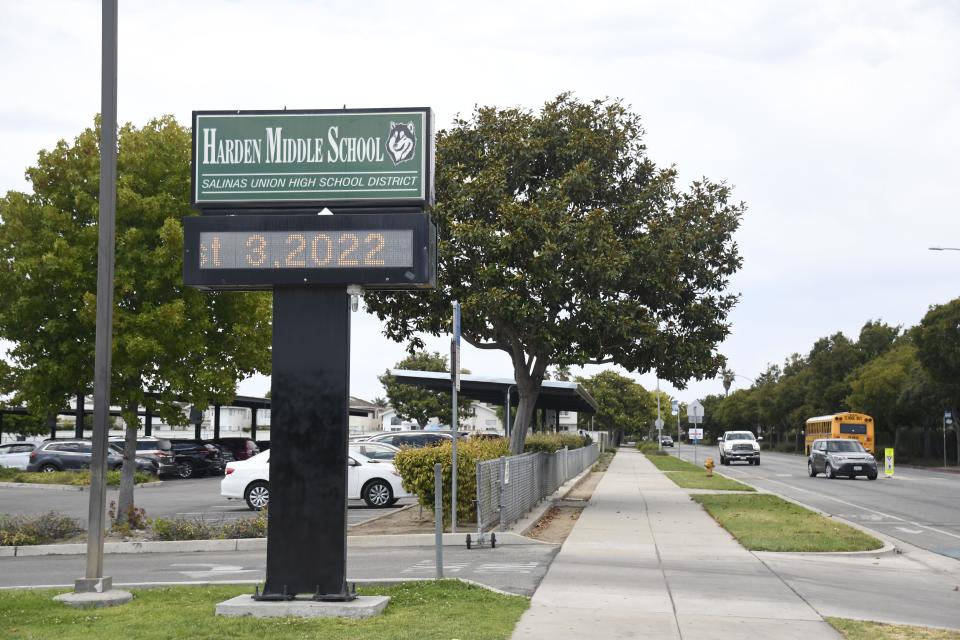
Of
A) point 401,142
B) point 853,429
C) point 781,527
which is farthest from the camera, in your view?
point 853,429

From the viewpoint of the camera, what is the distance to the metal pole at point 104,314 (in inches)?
386

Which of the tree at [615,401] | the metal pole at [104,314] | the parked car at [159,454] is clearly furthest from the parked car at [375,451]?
the tree at [615,401]

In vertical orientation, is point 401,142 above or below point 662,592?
above

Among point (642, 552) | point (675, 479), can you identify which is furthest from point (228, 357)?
point (675, 479)

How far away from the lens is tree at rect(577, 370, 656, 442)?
3858 inches

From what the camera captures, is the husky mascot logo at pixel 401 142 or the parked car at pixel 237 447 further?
the parked car at pixel 237 447

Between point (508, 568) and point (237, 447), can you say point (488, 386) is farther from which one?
point (508, 568)

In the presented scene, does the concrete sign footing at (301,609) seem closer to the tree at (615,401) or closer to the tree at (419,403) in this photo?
the tree at (419,403)

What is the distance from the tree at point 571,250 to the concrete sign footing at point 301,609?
12.0 m

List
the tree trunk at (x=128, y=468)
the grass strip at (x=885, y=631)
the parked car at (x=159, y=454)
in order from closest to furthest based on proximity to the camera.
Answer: the grass strip at (x=885, y=631) → the tree trunk at (x=128, y=468) → the parked car at (x=159, y=454)

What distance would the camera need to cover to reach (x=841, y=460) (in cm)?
3781

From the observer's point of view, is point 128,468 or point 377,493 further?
point 377,493

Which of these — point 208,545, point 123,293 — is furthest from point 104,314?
point 123,293

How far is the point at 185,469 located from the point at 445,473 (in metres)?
24.5
